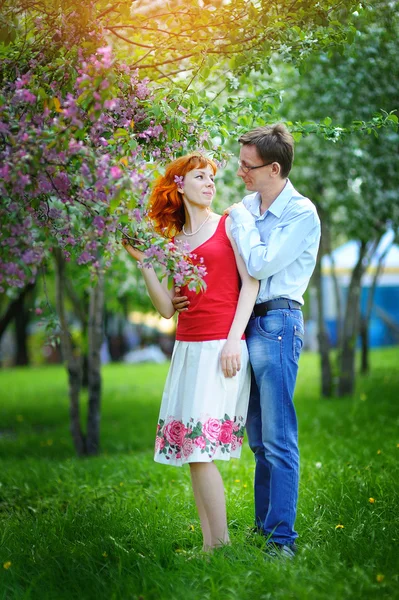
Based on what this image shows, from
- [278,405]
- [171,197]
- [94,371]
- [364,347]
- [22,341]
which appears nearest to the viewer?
[278,405]

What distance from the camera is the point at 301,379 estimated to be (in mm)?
14789

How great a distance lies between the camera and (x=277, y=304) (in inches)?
142

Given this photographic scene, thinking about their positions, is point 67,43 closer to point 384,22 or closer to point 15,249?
point 15,249

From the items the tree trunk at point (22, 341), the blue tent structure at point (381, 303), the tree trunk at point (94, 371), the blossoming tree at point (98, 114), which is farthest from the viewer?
the tree trunk at point (22, 341)

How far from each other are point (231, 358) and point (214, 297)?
1.08ft

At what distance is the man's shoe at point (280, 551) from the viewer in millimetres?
3430

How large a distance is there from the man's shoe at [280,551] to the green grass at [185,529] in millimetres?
61

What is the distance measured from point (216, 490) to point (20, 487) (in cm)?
305

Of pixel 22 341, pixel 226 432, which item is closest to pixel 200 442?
pixel 226 432

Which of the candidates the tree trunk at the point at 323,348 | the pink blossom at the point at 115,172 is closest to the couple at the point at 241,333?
the pink blossom at the point at 115,172

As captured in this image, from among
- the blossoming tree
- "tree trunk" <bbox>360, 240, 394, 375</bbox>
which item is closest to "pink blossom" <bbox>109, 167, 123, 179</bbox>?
the blossoming tree

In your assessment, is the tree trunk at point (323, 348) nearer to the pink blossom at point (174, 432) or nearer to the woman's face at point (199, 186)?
the woman's face at point (199, 186)

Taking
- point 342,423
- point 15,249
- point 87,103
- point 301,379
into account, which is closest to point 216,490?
point 15,249

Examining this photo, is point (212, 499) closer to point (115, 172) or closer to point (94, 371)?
point (115, 172)
